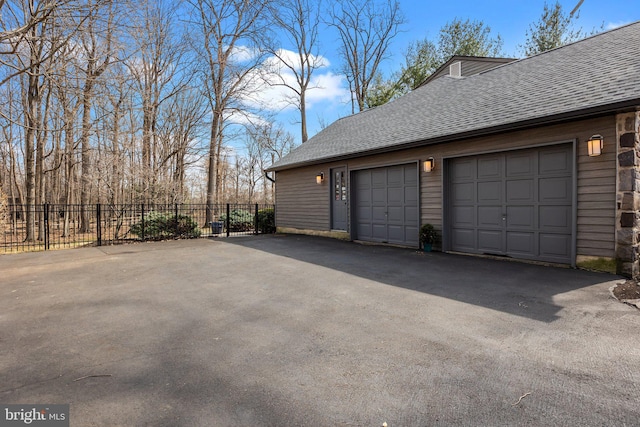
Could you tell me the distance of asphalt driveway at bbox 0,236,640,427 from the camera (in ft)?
6.64

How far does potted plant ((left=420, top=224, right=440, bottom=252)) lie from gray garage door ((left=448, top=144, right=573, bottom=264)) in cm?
37

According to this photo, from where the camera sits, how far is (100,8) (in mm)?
6008

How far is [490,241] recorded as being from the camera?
6.98 metres

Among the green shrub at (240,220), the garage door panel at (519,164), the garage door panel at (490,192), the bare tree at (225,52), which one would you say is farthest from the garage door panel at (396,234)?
the bare tree at (225,52)

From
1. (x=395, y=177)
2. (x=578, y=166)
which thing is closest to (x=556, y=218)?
(x=578, y=166)

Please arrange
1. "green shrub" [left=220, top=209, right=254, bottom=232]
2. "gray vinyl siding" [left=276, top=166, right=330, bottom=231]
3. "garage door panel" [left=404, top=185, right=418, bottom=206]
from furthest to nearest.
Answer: "green shrub" [left=220, top=209, right=254, bottom=232], "gray vinyl siding" [left=276, top=166, right=330, bottom=231], "garage door panel" [left=404, top=185, right=418, bottom=206]

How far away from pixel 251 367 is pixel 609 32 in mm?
10727

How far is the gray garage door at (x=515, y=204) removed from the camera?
588cm

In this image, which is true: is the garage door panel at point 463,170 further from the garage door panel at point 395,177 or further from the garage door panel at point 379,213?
the garage door panel at point 379,213

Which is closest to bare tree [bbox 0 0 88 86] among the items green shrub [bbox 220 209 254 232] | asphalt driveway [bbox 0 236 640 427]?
asphalt driveway [bbox 0 236 640 427]

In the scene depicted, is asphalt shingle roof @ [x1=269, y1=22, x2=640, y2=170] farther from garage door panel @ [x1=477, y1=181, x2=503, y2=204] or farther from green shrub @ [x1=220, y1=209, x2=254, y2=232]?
green shrub @ [x1=220, y1=209, x2=254, y2=232]

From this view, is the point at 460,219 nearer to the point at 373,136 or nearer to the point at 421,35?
the point at 373,136

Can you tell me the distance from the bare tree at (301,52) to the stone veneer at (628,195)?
16.8m

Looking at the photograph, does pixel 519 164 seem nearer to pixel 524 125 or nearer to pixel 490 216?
pixel 524 125
